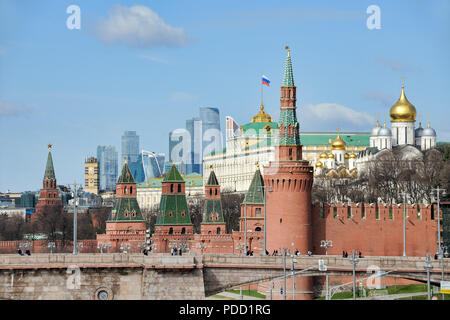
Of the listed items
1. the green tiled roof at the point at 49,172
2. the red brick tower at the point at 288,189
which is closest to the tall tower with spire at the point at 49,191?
the green tiled roof at the point at 49,172

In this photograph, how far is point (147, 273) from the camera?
71.7m

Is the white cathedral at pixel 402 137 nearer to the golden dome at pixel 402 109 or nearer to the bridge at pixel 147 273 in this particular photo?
the golden dome at pixel 402 109

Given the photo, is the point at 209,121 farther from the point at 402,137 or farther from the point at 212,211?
the point at 402,137

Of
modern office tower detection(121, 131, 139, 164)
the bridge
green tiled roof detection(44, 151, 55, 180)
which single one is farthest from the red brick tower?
green tiled roof detection(44, 151, 55, 180)

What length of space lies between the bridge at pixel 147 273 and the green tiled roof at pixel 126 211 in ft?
163

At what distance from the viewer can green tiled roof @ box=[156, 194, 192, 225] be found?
120 meters

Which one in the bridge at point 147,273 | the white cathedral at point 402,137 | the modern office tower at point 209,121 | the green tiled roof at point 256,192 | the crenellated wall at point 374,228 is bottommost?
the bridge at point 147,273

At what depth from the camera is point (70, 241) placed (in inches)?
5586

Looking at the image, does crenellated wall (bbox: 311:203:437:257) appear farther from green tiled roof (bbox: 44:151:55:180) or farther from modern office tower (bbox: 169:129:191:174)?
green tiled roof (bbox: 44:151:55:180)

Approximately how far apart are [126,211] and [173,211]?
5.08 meters

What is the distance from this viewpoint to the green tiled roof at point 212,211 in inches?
4697

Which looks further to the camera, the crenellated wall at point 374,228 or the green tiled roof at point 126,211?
the green tiled roof at point 126,211

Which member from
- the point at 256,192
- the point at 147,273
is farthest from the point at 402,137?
the point at 147,273
